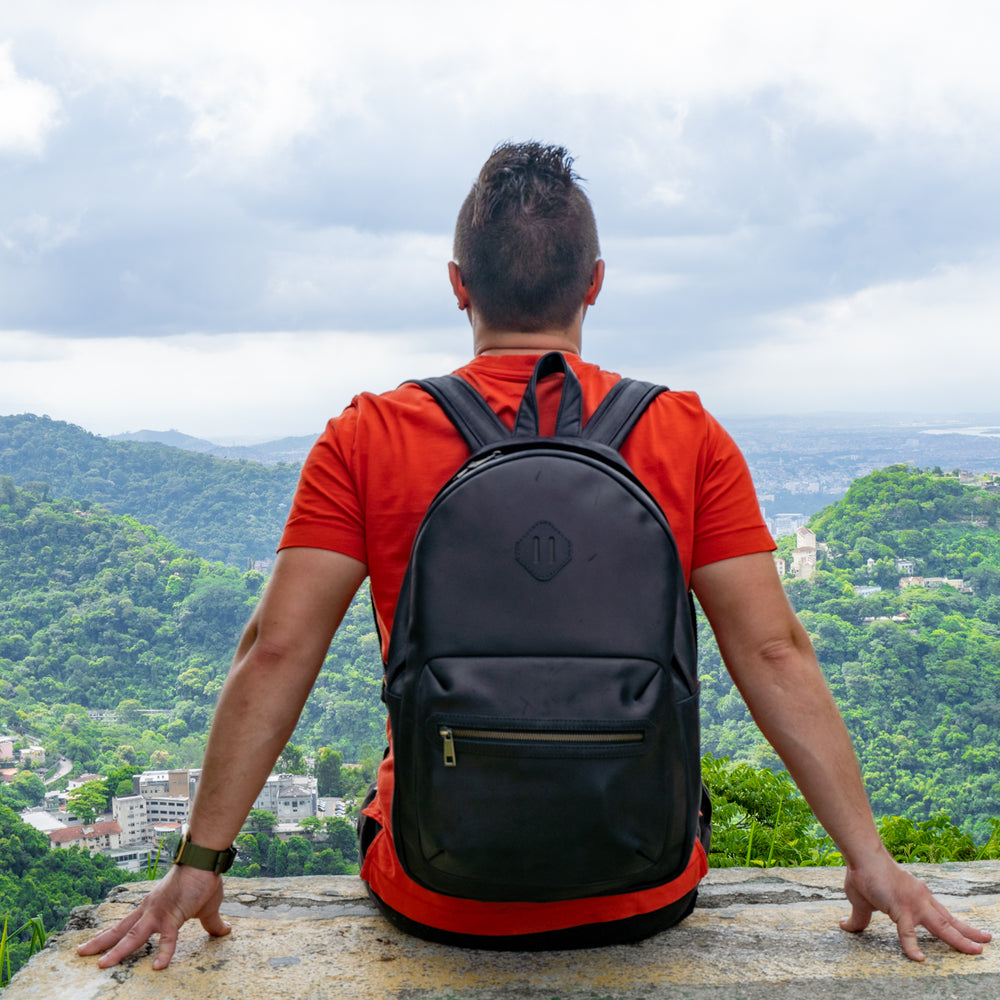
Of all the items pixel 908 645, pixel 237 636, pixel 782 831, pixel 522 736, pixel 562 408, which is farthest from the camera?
pixel 908 645

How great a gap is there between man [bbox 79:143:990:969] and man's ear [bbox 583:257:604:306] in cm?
2

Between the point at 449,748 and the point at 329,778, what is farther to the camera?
the point at 329,778

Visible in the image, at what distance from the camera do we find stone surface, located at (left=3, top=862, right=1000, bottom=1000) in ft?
4.33

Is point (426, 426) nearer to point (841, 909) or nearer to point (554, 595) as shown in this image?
point (554, 595)

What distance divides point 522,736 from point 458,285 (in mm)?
712

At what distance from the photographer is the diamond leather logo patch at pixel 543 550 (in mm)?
1143

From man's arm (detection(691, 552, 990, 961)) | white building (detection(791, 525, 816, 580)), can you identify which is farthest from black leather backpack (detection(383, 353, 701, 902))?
white building (detection(791, 525, 816, 580))

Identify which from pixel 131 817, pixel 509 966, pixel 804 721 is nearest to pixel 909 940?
pixel 804 721

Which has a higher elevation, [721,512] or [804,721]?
[721,512]

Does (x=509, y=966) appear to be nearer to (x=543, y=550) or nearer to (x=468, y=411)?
(x=543, y=550)

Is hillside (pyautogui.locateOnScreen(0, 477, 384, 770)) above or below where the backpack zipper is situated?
below

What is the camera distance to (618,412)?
1337 mm

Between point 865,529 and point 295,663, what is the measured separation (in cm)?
4971

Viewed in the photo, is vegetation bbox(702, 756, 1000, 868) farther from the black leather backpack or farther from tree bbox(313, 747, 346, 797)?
tree bbox(313, 747, 346, 797)
